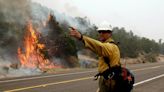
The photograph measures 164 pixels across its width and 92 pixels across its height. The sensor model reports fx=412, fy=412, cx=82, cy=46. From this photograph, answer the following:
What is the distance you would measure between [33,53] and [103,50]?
26.2 metres

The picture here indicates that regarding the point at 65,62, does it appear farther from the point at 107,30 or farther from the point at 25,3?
the point at 107,30

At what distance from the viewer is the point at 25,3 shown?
34.3 meters

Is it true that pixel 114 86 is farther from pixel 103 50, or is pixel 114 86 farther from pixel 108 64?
pixel 103 50

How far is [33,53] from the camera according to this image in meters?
31.3

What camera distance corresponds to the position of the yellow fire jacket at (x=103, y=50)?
5.26m

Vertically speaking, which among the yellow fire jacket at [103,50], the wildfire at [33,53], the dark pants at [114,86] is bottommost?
the wildfire at [33,53]

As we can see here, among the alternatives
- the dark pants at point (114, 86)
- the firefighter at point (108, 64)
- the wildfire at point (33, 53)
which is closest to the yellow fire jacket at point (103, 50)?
the firefighter at point (108, 64)

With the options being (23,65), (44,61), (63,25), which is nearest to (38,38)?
(44,61)

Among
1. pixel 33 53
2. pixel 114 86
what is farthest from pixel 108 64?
pixel 33 53

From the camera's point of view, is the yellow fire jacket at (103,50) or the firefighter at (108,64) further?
the firefighter at (108,64)

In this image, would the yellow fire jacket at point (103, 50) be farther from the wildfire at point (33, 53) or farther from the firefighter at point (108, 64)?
the wildfire at point (33, 53)

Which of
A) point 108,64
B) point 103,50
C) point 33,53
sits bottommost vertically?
point 33,53

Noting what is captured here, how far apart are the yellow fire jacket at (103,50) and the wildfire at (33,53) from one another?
24276 mm

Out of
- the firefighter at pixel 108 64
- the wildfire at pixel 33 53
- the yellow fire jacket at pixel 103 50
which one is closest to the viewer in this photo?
the yellow fire jacket at pixel 103 50
